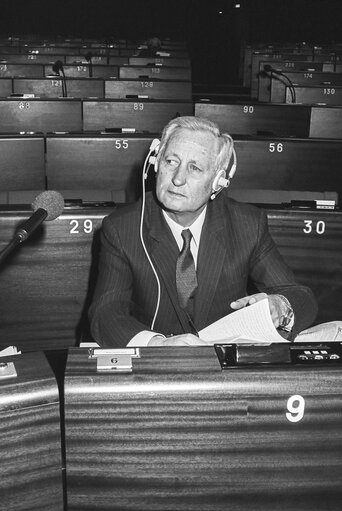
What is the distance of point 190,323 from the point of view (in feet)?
4.87

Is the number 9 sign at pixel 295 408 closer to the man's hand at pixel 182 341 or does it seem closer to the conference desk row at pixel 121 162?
the man's hand at pixel 182 341

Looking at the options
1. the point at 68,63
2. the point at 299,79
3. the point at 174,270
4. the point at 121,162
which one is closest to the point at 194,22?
the point at 68,63

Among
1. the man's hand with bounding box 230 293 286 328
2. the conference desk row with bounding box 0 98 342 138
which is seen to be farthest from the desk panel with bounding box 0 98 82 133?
the man's hand with bounding box 230 293 286 328

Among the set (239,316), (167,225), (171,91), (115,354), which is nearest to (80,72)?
(171,91)

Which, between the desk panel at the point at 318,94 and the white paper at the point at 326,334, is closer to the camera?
the white paper at the point at 326,334

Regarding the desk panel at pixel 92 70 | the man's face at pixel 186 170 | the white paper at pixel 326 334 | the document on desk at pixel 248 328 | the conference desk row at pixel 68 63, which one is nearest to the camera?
the document on desk at pixel 248 328

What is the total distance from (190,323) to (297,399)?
2.72 feet

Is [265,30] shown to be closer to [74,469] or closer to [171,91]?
[171,91]

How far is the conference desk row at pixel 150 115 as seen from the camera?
11.0ft

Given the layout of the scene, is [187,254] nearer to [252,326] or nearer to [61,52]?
[252,326]

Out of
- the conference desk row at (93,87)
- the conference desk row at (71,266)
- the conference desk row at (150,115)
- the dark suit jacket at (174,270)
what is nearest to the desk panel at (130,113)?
the conference desk row at (150,115)

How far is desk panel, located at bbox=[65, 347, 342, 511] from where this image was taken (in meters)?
0.64

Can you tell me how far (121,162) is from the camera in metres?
2.45

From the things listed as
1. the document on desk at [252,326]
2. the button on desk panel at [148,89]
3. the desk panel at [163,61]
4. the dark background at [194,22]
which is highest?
the dark background at [194,22]
